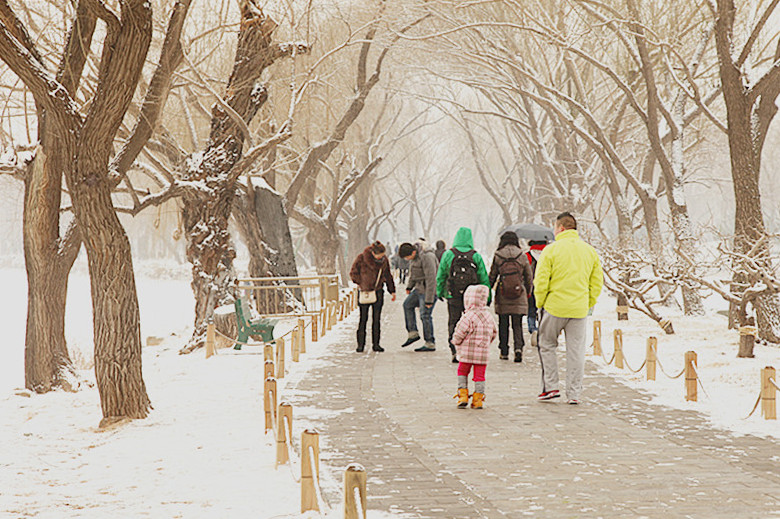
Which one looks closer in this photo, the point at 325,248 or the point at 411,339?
the point at 411,339

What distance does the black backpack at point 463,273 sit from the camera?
40.7ft

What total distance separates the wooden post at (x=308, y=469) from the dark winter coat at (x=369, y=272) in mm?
8371

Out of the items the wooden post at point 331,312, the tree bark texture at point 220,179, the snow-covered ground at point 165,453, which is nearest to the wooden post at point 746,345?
the snow-covered ground at point 165,453

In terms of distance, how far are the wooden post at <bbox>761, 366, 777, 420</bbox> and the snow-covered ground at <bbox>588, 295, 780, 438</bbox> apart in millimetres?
89

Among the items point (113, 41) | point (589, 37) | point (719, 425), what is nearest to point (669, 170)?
point (589, 37)

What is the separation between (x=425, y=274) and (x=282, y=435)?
24.6 feet

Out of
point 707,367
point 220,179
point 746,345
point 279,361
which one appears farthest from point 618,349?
point 220,179

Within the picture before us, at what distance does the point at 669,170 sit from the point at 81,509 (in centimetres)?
1505

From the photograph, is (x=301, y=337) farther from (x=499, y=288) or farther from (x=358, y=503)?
(x=358, y=503)

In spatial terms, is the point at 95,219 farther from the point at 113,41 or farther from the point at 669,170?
the point at 669,170

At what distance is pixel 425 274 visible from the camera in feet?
45.9

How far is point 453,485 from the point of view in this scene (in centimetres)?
604

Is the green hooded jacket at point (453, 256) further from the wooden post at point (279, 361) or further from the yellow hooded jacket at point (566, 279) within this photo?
the yellow hooded jacket at point (566, 279)

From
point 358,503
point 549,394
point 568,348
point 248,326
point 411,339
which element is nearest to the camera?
point 358,503
